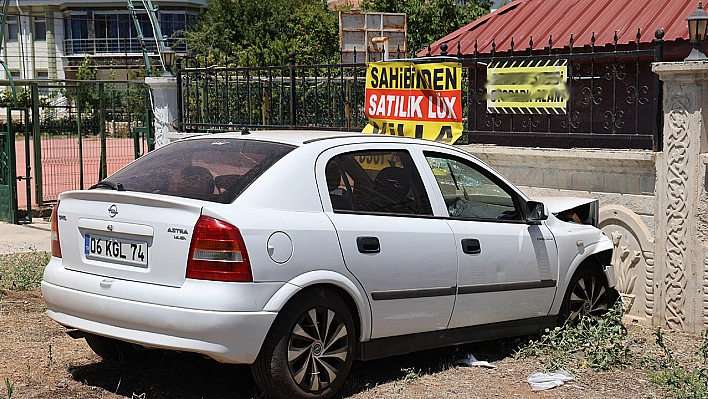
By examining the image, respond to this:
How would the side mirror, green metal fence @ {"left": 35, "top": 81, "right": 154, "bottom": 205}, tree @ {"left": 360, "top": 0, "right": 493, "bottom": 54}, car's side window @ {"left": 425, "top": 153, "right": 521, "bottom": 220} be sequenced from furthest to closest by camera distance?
1. tree @ {"left": 360, "top": 0, "right": 493, "bottom": 54}
2. green metal fence @ {"left": 35, "top": 81, "right": 154, "bottom": 205}
3. the side mirror
4. car's side window @ {"left": 425, "top": 153, "right": 521, "bottom": 220}

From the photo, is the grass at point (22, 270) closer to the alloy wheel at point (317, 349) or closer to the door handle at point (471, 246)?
the alloy wheel at point (317, 349)

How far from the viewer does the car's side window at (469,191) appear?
6289 millimetres

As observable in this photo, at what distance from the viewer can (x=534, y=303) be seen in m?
6.52

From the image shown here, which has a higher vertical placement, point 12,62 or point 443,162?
point 12,62

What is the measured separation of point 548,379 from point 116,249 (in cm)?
294

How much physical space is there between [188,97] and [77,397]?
7.97 m

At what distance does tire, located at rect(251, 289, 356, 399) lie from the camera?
5.04 metres

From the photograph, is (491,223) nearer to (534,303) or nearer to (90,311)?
(534,303)

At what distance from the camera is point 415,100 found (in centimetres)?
948

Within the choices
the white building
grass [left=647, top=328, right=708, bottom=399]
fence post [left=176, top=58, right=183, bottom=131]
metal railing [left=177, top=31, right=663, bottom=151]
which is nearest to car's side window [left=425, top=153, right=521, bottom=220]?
grass [left=647, top=328, right=708, bottom=399]

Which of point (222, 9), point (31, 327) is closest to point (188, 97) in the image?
point (31, 327)

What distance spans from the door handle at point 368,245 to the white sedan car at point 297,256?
10 mm

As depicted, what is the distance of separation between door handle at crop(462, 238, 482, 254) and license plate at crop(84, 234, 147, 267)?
6.93 feet

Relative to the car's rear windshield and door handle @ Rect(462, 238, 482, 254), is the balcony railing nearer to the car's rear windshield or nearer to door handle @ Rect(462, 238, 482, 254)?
the car's rear windshield
